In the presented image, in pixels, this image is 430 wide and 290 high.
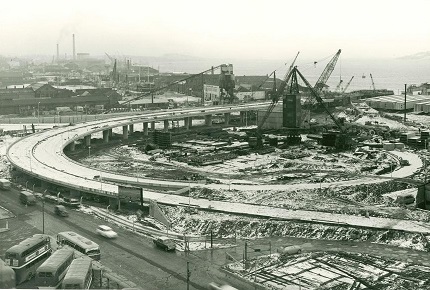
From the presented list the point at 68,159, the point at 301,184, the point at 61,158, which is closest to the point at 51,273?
the point at 301,184

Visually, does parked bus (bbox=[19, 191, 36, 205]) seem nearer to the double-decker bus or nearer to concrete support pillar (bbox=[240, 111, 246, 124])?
the double-decker bus

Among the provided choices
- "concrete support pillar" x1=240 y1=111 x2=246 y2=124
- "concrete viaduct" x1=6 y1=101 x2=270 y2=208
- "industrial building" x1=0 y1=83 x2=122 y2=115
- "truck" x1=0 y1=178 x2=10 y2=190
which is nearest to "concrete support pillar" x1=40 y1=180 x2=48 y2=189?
"concrete viaduct" x1=6 y1=101 x2=270 y2=208

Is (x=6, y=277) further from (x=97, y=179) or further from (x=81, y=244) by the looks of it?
(x=97, y=179)

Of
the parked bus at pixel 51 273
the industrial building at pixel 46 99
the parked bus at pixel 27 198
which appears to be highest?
the industrial building at pixel 46 99

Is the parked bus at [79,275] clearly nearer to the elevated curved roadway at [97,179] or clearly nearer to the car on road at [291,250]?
the car on road at [291,250]

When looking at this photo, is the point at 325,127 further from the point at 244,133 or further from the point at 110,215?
the point at 110,215

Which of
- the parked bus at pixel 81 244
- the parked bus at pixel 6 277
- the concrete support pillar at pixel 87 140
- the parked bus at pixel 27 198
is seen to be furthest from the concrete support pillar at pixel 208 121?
the parked bus at pixel 6 277
